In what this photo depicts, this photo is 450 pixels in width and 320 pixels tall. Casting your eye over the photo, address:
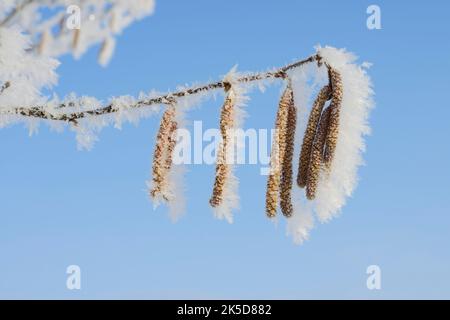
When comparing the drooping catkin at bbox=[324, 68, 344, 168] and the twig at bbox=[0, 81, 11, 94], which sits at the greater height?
the twig at bbox=[0, 81, 11, 94]

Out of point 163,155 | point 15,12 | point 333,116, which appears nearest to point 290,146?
point 333,116

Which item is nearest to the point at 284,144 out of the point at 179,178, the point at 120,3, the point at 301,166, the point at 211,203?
the point at 301,166

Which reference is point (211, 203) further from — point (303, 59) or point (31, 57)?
point (31, 57)

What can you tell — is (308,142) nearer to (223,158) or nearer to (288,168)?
(288,168)

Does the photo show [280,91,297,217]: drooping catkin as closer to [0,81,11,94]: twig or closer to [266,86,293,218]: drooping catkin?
[266,86,293,218]: drooping catkin

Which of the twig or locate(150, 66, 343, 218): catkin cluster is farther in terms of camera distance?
the twig

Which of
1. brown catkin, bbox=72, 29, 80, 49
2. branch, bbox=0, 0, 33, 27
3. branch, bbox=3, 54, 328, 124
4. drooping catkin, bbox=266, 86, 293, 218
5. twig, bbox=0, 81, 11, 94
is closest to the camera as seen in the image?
drooping catkin, bbox=266, 86, 293, 218

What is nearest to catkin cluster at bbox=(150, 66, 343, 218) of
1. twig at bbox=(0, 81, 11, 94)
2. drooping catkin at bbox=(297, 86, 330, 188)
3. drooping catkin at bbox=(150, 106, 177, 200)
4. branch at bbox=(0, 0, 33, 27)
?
drooping catkin at bbox=(297, 86, 330, 188)
